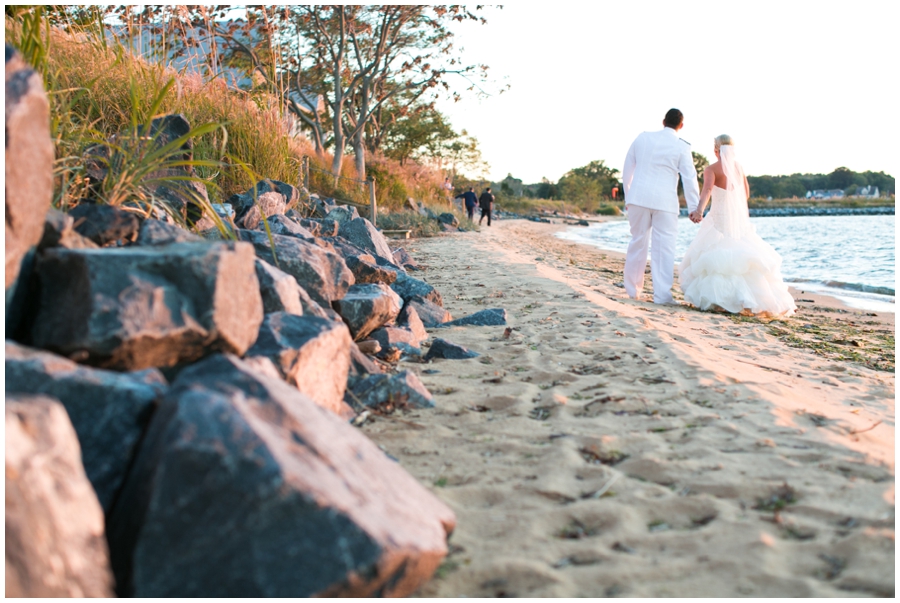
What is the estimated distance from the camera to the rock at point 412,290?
16.7 ft

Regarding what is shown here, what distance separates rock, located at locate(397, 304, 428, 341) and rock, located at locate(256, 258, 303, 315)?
4.40ft

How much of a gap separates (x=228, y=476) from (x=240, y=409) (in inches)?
7.2

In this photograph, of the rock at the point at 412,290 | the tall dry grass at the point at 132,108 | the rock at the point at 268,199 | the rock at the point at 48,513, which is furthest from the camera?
the rock at the point at 268,199

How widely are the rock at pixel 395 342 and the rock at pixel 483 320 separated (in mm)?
766

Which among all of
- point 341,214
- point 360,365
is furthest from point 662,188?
point 360,365

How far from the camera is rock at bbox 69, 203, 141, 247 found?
8.39ft

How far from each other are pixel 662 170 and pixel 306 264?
4.42 meters

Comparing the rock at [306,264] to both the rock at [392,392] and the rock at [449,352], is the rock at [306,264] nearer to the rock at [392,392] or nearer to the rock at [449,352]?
the rock at [449,352]

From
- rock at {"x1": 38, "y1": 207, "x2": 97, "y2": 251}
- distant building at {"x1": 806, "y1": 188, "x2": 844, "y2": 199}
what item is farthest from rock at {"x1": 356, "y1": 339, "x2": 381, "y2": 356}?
distant building at {"x1": 806, "y1": 188, "x2": 844, "y2": 199}

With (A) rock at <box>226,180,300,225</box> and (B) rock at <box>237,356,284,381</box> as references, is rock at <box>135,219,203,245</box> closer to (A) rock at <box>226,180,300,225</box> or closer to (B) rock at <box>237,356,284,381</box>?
(B) rock at <box>237,356,284,381</box>

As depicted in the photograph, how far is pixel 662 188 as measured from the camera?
6699mm

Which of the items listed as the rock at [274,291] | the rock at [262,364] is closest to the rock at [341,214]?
the rock at [274,291]

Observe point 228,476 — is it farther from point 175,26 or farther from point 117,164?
point 175,26

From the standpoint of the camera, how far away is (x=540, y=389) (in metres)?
3.26
